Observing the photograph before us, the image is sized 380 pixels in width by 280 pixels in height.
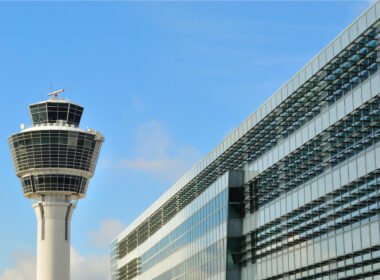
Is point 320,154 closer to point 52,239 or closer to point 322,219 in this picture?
point 322,219

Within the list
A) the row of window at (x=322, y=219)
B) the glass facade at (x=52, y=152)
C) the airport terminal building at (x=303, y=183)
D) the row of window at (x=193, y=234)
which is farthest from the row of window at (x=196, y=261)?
the glass facade at (x=52, y=152)

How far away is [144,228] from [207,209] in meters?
41.4

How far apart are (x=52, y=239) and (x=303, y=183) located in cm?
9858

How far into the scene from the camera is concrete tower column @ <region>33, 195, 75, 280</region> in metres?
150

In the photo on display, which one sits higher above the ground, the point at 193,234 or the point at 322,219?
the point at 193,234

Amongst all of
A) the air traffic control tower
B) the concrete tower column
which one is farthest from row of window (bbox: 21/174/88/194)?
the concrete tower column

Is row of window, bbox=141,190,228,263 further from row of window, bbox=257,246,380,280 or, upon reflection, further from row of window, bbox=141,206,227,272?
row of window, bbox=257,246,380,280

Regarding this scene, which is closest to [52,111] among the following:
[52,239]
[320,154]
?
[52,239]

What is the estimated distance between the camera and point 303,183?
60.8m

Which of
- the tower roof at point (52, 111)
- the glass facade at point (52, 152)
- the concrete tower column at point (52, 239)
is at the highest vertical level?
the tower roof at point (52, 111)

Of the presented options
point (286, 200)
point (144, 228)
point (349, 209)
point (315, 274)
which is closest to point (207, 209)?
point (286, 200)

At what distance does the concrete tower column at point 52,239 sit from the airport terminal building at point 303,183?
63.9 metres

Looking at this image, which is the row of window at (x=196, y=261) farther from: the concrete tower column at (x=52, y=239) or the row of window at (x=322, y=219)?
the concrete tower column at (x=52, y=239)

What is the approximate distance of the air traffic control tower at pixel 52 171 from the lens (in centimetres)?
15075
